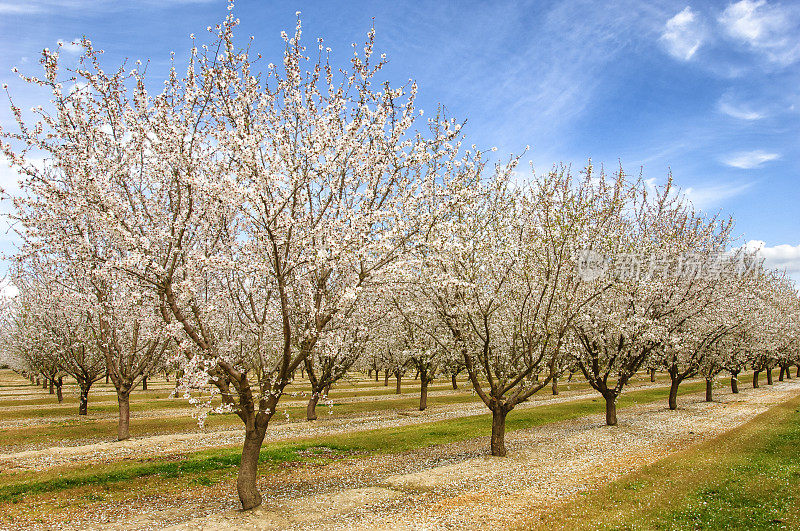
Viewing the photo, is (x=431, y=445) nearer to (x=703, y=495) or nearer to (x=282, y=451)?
(x=282, y=451)

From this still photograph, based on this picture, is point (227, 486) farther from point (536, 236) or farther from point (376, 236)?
point (536, 236)

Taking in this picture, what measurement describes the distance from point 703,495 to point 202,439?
26188 mm

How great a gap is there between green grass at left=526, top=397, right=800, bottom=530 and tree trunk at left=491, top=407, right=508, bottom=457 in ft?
18.9

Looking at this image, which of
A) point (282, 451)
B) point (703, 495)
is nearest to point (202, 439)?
point (282, 451)

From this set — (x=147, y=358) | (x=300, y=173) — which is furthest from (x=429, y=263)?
(x=147, y=358)

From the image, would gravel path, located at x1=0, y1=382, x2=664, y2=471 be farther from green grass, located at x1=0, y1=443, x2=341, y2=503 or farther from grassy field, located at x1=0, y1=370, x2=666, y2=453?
green grass, located at x1=0, y1=443, x2=341, y2=503

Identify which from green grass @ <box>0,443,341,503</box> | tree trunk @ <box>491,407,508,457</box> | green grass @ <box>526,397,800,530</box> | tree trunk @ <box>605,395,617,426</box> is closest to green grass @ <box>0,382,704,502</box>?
green grass @ <box>0,443,341,503</box>

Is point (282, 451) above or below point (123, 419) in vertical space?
below

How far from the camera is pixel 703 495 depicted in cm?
1476

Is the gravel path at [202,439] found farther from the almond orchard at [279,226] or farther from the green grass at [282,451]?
the almond orchard at [279,226]

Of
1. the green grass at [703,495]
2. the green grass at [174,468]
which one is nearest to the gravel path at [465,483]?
the green grass at [703,495]

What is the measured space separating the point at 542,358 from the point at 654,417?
19.3 metres

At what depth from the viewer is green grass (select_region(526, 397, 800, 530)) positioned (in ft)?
41.7

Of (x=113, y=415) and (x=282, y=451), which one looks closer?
(x=282, y=451)
